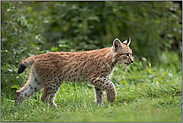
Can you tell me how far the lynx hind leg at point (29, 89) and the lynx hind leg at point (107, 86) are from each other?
4.88 ft

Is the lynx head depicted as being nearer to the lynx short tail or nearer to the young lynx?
the young lynx

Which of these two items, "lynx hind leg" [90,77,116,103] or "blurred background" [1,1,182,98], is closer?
"lynx hind leg" [90,77,116,103]

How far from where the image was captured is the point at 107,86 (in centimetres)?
617

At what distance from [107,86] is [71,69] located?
112 cm

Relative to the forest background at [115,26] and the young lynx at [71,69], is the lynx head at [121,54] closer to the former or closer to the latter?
the young lynx at [71,69]

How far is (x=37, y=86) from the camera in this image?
21.8 feet

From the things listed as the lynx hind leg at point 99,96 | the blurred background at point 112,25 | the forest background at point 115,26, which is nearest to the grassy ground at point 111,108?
the lynx hind leg at point 99,96

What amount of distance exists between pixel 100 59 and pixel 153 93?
1638 millimetres

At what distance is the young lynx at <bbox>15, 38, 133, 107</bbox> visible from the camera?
640cm

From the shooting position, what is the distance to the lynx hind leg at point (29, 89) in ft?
21.4

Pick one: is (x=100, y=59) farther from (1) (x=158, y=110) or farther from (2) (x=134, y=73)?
(2) (x=134, y=73)

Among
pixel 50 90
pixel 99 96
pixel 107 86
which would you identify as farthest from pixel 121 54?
pixel 50 90

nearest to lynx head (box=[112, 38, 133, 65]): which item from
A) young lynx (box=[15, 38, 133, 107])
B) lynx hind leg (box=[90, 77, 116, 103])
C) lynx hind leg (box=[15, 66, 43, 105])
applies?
young lynx (box=[15, 38, 133, 107])

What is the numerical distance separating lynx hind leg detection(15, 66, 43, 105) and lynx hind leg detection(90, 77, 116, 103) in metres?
1.49
